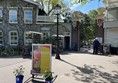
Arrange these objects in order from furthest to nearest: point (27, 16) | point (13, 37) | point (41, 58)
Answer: point (27, 16) → point (13, 37) → point (41, 58)

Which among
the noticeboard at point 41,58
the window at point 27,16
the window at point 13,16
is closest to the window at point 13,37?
the window at point 13,16

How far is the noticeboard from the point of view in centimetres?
998

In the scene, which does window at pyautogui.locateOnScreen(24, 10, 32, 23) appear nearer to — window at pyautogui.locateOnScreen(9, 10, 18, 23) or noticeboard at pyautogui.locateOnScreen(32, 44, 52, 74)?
window at pyautogui.locateOnScreen(9, 10, 18, 23)

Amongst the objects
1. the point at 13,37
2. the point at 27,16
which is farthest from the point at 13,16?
the point at 13,37

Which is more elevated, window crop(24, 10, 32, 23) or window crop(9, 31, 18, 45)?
window crop(24, 10, 32, 23)

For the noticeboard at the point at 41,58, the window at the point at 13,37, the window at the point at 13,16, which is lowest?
the noticeboard at the point at 41,58

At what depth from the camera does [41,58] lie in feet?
33.1

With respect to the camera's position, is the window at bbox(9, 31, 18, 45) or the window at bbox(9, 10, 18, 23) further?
the window at bbox(9, 10, 18, 23)

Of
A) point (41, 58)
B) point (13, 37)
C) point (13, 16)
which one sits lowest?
point (41, 58)

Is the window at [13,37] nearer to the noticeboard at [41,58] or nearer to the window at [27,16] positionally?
the window at [27,16]

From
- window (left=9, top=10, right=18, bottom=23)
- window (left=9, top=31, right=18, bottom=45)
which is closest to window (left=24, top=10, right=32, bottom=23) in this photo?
window (left=9, top=10, right=18, bottom=23)

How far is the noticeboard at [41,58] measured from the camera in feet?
32.7

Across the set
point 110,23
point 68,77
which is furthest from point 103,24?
point 68,77

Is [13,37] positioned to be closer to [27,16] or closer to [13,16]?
[13,16]
